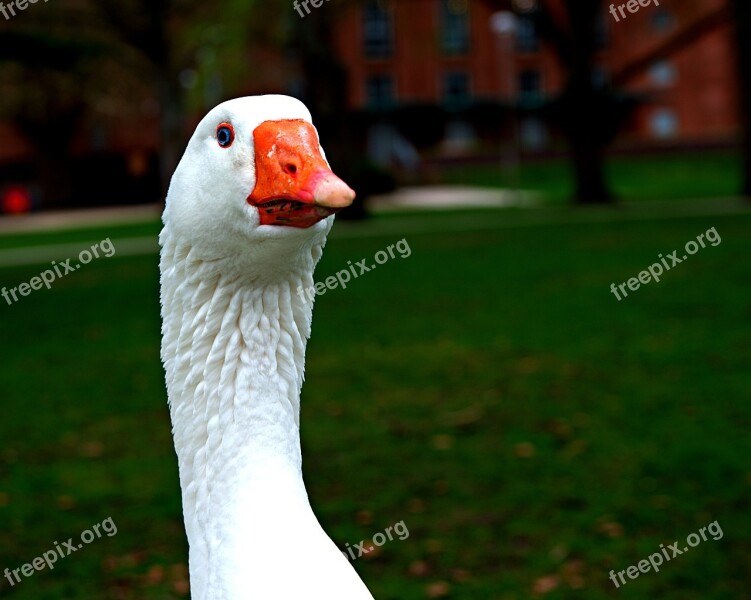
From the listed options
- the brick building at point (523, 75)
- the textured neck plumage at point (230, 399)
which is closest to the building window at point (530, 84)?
the brick building at point (523, 75)

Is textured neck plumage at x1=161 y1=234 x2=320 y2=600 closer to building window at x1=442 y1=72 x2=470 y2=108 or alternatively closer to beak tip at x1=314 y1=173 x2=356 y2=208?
beak tip at x1=314 y1=173 x2=356 y2=208

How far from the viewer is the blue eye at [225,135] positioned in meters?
2.46

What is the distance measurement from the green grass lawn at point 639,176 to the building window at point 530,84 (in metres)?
12.1

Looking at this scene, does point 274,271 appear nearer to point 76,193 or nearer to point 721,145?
point 76,193

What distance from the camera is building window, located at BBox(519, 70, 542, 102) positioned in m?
52.7

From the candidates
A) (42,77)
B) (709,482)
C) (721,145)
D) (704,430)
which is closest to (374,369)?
(704,430)

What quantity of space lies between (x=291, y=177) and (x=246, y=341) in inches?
19.9

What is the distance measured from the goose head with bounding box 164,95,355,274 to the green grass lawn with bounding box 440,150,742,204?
23.6 m

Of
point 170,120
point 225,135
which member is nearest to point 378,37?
point 170,120

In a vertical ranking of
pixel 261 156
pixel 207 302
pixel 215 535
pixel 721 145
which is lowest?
pixel 721 145

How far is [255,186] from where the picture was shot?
2.36 metres

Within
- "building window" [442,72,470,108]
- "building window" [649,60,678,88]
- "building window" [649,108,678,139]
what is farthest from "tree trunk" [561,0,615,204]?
"building window" [649,60,678,88]

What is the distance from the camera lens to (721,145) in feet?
137

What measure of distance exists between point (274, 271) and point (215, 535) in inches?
26.5
